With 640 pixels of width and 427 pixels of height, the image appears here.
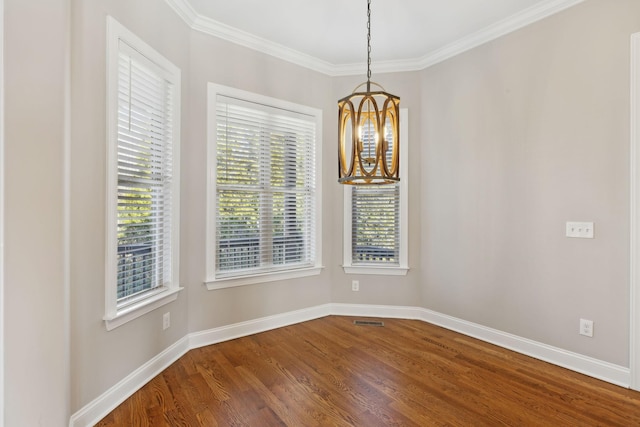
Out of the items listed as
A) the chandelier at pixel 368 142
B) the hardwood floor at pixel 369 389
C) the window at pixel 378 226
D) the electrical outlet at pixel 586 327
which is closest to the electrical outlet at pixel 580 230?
the electrical outlet at pixel 586 327

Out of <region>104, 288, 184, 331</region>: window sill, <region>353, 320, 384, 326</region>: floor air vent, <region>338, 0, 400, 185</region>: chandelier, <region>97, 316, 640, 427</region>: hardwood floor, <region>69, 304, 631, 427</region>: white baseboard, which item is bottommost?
<region>97, 316, 640, 427</region>: hardwood floor

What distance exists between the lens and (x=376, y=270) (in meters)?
3.75

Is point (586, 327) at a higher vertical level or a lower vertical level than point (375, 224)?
lower

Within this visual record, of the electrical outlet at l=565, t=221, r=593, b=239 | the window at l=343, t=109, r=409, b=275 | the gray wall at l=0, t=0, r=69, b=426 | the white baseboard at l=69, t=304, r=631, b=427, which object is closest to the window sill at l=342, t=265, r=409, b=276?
the window at l=343, t=109, r=409, b=275

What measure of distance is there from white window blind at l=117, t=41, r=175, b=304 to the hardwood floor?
30.8 inches

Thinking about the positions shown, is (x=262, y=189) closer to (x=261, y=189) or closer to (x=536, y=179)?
(x=261, y=189)

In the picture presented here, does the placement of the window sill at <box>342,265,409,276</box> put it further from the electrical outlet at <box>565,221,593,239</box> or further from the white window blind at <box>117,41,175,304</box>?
the white window blind at <box>117,41,175,304</box>

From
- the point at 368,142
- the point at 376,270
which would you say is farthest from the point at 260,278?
the point at 368,142

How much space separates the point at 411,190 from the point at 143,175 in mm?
2732

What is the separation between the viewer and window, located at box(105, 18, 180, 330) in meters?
2.01

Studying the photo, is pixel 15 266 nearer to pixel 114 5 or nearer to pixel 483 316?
pixel 114 5

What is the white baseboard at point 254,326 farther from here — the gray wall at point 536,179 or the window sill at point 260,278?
the gray wall at point 536,179

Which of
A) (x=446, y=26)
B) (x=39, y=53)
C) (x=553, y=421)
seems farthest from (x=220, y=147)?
(x=553, y=421)

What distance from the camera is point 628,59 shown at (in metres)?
2.26
